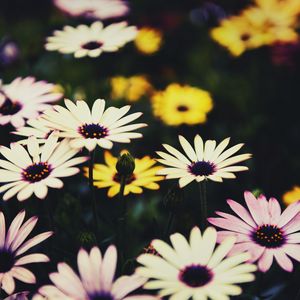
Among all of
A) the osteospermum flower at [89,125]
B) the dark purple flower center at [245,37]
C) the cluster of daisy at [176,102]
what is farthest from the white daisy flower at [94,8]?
the osteospermum flower at [89,125]

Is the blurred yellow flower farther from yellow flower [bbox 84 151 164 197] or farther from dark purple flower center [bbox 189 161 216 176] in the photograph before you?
dark purple flower center [bbox 189 161 216 176]

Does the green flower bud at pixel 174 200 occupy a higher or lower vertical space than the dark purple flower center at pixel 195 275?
higher

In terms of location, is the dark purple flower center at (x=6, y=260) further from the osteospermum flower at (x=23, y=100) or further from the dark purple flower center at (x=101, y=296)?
the osteospermum flower at (x=23, y=100)

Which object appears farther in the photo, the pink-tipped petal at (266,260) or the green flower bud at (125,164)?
the green flower bud at (125,164)

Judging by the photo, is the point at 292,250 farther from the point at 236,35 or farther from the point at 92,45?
the point at 236,35

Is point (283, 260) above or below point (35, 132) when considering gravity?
below

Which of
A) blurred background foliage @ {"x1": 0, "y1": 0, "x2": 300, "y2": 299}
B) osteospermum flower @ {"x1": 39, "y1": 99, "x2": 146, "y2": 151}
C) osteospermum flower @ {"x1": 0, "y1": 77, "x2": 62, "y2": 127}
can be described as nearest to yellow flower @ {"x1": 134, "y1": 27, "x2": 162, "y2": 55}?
blurred background foliage @ {"x1": 0, "y1": 0, "x2": 300, "y2": 299}

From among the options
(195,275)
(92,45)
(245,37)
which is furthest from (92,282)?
(245,37)

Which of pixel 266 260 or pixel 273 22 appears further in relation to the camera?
pixel 273 22
